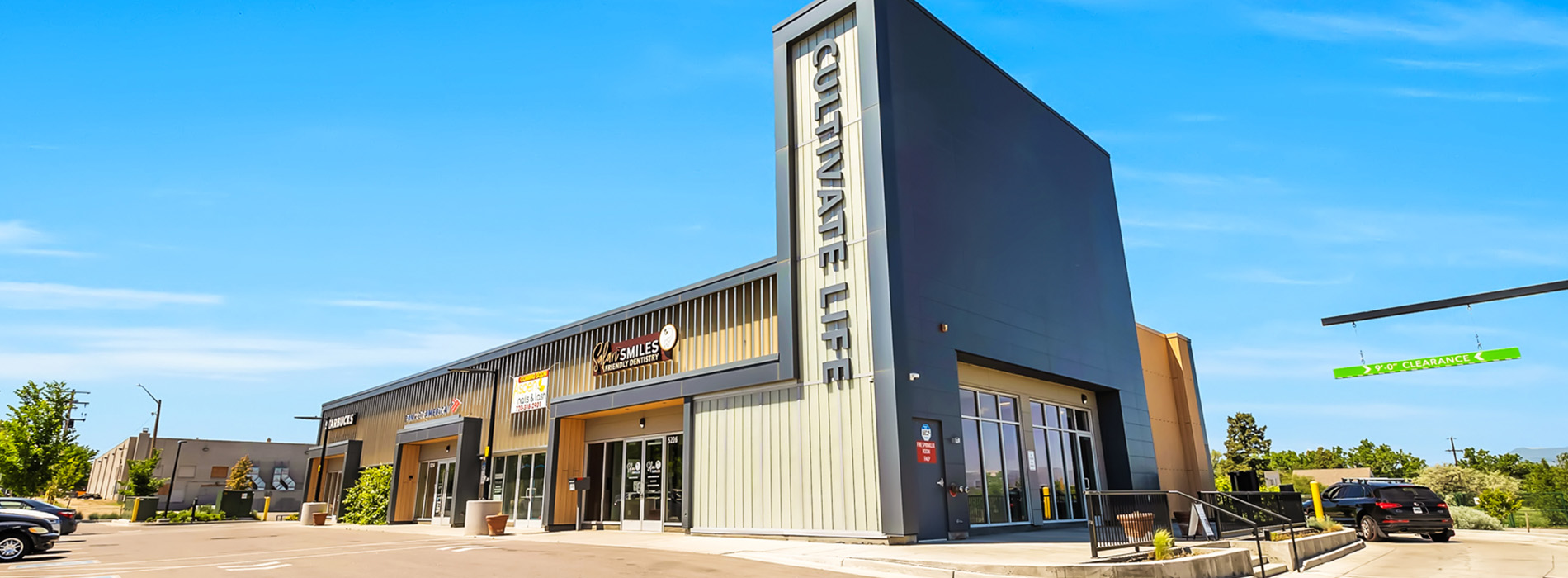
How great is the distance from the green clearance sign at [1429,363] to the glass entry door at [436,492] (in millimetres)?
42400

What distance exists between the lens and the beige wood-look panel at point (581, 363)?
20.8 metres

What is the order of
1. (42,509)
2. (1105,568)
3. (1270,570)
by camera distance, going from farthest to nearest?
(42,509) → (1270,570) → (1105,568)

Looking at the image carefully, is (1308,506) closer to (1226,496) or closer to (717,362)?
(1226,496)

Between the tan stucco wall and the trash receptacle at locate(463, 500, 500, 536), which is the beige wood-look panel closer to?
the trash receptacle at locate(463, 500, 500, 536)

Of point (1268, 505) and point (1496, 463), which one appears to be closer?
point (1268, 505)

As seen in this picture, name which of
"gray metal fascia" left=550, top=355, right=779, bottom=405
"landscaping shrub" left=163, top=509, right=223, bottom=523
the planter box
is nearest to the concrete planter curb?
the planter box

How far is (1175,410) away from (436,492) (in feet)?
105

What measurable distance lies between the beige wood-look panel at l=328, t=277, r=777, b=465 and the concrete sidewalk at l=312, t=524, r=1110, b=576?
4.95 meters

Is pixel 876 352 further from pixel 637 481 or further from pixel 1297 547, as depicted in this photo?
pixel 637 481

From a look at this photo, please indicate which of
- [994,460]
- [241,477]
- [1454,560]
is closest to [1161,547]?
[994,460]

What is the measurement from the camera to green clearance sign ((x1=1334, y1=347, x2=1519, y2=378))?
3378cm

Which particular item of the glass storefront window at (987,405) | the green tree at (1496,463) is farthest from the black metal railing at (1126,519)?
the green tree at (1496,463)

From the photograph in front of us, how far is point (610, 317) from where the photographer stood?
25672mm

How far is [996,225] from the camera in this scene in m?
22.5
